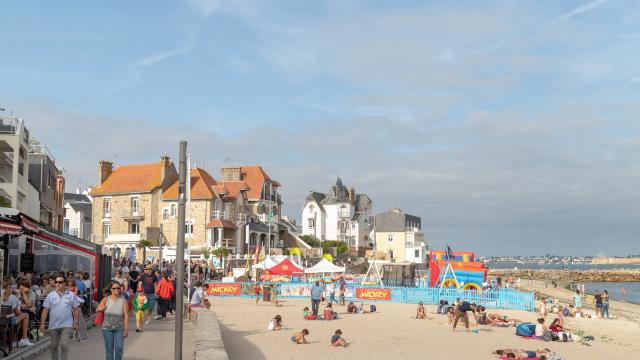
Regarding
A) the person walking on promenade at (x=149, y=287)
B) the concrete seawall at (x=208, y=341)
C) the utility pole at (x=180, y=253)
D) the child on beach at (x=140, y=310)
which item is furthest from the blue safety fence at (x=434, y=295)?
the utility pole at (x=180, y=253)

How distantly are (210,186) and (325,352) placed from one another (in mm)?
51030

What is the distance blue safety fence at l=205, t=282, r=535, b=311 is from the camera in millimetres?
36375

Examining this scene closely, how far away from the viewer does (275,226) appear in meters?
79.6

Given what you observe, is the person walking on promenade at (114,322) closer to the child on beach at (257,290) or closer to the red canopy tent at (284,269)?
the child on beach at (257,290)

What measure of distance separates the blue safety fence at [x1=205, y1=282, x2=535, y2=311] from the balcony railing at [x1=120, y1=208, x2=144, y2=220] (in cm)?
3017

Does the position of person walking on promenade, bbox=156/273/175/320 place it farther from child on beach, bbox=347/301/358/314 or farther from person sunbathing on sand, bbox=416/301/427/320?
→ person sunbathing on sand, bbox=416/301/427/320

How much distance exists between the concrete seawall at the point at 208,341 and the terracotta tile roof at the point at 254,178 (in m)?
58.0

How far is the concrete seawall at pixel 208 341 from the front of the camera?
1210 centimetres

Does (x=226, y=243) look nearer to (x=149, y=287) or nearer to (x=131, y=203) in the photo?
(x=131, y=203)

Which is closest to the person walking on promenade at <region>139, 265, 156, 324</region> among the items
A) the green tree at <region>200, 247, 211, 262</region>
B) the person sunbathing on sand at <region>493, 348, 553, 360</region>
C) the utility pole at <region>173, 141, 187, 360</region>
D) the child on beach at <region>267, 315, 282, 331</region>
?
the child on beach at <region>267, 315, 282, 331</region>

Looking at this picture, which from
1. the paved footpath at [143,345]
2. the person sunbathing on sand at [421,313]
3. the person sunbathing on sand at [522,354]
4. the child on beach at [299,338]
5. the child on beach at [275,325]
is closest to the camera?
the paved footpath at [143,345]

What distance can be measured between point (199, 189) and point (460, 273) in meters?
35.2

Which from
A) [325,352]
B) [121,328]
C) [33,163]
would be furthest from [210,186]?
[121,328]

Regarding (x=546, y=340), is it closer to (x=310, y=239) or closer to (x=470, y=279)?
(x=470, y=279)
